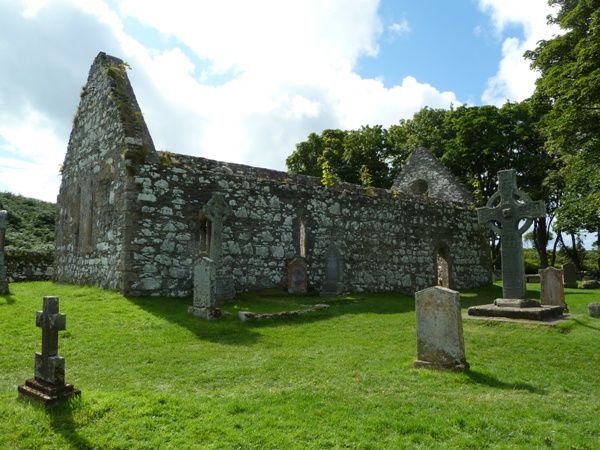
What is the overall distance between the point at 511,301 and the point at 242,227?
7.54 metres

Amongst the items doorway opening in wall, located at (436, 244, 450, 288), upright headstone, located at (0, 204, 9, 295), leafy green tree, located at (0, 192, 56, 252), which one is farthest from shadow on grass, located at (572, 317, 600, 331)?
leafy green tree, located at (0, 192, 56, 252)

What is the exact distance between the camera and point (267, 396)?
5.25 meters

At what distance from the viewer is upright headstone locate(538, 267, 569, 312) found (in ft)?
39.5

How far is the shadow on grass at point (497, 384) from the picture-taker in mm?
5754

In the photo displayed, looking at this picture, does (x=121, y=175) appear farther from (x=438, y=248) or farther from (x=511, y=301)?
(x=438, y=248)

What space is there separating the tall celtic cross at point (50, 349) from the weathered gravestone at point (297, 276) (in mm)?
9274

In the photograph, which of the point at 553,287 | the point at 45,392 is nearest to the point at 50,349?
the point at 45,392

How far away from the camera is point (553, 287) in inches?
477

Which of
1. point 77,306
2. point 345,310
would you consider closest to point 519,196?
point 345,310

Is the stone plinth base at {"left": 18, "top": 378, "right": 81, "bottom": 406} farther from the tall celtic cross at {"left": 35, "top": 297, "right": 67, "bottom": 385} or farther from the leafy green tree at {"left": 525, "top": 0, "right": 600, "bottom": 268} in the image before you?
the leafy green tree at {"left": 525, "top": 0, "right": 600, "bottom": 268}

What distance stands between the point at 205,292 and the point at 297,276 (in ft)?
15.5

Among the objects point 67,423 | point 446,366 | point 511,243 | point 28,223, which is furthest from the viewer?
point 28,223

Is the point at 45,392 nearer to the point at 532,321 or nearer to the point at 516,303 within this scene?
the point at 532,321

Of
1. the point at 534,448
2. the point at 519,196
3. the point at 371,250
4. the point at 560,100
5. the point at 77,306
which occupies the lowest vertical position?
the point at 534,448
